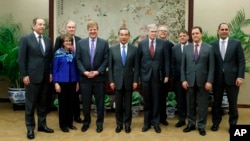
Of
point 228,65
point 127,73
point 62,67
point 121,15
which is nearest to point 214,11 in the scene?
point 121,15

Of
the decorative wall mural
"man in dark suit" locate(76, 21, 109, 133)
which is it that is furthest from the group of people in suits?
the decorative wall mural

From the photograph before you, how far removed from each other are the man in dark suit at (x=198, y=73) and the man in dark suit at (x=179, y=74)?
1.24 ft

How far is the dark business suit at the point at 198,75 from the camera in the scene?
462 centimetres

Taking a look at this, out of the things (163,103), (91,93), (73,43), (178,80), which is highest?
(73,43)

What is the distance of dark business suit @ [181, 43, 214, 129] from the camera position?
462cm

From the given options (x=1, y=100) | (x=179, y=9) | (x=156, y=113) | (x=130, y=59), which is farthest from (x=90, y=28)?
(x=1, y=100)

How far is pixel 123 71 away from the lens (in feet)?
15.5

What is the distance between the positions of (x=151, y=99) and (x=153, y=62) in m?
0.53

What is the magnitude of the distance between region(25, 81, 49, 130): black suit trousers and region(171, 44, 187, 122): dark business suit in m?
1.87

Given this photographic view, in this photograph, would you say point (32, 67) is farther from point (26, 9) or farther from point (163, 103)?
point (26, 9)

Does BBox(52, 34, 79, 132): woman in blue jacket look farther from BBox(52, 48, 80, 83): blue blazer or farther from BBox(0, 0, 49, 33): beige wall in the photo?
BBox(0, 0, 49, 33): beige wall

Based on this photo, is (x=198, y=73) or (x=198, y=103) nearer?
(x=198, y=73)

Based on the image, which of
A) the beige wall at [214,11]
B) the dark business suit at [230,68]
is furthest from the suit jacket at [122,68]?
the beige wall at [214,11]

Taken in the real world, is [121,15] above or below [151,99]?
above
